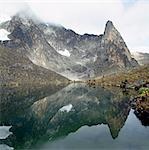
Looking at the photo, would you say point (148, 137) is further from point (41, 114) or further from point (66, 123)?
point (41, 114)

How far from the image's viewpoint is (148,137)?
342 feet

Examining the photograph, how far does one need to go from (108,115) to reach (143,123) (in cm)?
3269

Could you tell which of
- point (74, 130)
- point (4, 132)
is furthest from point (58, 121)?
point (4, 132)

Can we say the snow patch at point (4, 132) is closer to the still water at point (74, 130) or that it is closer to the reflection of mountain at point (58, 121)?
the still water at point (74, 130)

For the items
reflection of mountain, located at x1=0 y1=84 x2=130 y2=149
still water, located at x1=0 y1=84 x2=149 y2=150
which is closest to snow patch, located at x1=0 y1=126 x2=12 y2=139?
still water, located at x1=0 y1=84 x2=149 y2=150

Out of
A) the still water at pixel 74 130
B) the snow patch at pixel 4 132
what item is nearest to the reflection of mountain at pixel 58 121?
the still water at pixel 74 130

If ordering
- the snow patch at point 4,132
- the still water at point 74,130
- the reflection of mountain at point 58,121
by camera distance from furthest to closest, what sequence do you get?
the reflection of mountain at point 58,121, the snow patch at point 4,132, the still water at point 74,130

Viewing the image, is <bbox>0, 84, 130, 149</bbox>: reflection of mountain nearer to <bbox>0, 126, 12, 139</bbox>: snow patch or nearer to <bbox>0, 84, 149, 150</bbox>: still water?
<bbox>0, 84, 149, 150</bbox>: still water

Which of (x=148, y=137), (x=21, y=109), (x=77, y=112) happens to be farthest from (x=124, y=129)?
(x=21, y=109)

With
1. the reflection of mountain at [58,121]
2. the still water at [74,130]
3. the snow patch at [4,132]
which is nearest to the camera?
the still water at [74,130]

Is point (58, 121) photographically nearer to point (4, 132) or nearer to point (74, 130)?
point (74, 130)

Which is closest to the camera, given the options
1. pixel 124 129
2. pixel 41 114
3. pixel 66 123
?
pixel 124 129

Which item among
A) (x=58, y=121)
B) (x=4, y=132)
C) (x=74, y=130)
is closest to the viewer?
(x=4, y=132)

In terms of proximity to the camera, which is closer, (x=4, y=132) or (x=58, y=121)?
(x=4, y=132)
